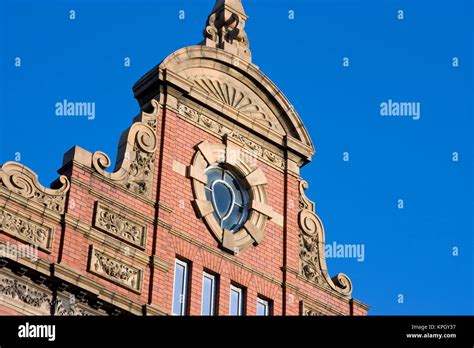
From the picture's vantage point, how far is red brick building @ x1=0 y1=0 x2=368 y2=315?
28.4 meters

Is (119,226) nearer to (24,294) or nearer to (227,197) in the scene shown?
(24,294)

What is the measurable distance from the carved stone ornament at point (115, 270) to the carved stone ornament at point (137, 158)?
200 centimetres

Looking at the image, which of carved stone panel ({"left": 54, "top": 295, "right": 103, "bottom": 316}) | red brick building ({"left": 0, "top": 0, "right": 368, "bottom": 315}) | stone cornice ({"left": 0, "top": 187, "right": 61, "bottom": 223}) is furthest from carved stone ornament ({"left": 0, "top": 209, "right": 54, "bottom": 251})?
carved stone panel ({"left": 54, "top": 295, "right": 103, "bottom": 316})

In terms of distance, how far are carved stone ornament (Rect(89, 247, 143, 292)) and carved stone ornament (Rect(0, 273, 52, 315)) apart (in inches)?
60.0

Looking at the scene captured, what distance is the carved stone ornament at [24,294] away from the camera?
89.4 feet

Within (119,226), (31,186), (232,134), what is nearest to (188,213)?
(119,226)

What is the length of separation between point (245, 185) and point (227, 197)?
0.60m

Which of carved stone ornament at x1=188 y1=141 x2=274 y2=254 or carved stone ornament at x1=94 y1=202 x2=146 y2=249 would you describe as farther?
carved stone ornament at x1=188 y1=141 x2=274 y2=254

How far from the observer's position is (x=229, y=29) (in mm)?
35781

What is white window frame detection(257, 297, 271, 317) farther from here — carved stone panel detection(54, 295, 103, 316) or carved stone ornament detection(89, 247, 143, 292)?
carved stone panel detection(54, 295, 103, 316)
